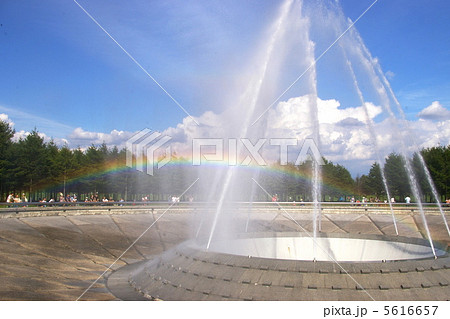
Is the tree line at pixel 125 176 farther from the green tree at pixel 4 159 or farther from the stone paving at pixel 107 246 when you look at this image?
the stone paving at pixel 107 246

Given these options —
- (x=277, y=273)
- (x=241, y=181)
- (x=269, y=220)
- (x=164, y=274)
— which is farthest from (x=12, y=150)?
(x=277, y=273)

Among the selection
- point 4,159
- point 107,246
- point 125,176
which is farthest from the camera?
point 125,176

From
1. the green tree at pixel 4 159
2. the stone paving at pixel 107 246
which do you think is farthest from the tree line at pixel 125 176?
the stone paving at pixel 107 246

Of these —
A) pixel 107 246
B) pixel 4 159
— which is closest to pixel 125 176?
pixel 4 159

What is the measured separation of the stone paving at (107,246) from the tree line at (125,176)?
18.6m

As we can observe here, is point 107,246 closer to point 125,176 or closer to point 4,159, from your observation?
point 4,159

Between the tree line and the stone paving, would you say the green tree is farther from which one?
the stone paving

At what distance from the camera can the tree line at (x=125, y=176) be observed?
4825cm

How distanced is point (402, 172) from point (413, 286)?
168 feet

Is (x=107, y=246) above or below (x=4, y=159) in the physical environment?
below

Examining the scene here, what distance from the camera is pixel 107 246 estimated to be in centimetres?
2044

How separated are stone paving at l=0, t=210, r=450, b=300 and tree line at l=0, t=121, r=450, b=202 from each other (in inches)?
734

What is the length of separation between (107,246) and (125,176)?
41165 millimetres

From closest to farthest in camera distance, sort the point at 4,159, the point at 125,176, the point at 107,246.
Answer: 1. the point at 107,246
2. the point at 4,159
3. the point at 125,176
